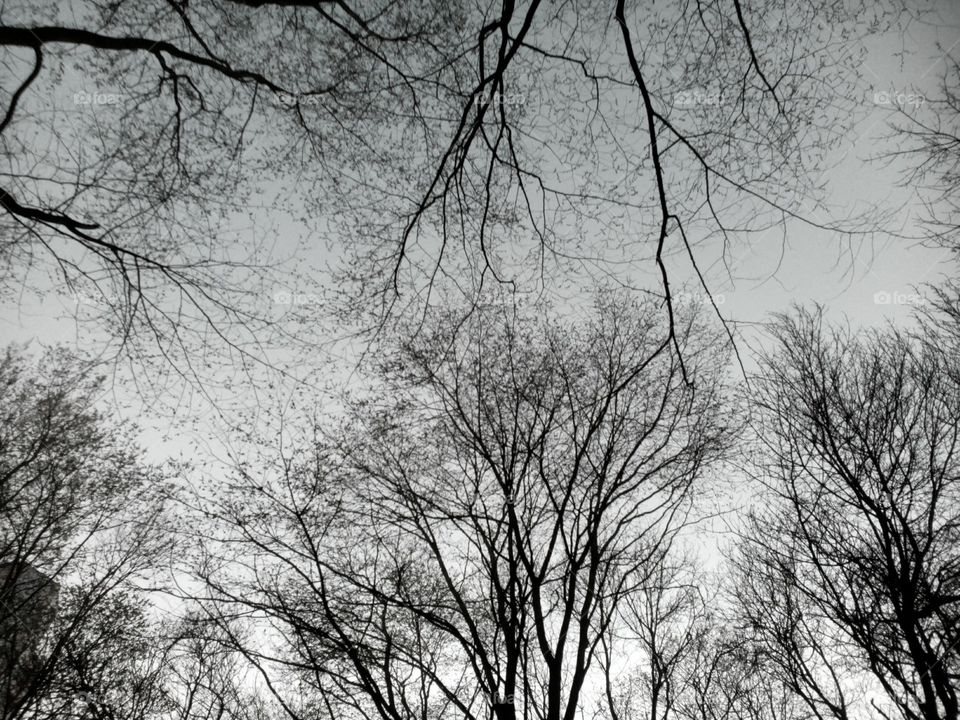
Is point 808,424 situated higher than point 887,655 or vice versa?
point 808,424

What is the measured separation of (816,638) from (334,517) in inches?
373

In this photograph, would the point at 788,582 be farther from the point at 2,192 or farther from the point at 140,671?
the point at 140,671

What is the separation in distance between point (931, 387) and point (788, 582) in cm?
399

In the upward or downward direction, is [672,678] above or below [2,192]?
above

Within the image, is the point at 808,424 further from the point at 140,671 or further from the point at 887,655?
the point at 140,671

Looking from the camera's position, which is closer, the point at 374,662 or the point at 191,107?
the point at 191,107

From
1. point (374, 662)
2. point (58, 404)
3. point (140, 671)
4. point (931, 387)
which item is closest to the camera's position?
point (374, 662)

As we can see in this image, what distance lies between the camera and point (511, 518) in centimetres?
618

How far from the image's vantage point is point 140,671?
10703mm

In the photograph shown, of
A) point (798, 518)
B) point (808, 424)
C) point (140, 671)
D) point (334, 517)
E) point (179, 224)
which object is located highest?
point (808, 424)

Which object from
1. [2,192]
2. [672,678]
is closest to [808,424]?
[2,192]

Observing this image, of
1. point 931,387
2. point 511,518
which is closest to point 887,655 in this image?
point 931,387

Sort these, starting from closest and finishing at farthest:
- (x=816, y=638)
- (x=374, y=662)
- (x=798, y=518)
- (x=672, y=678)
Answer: (x=374, y=662), (x=798, y=518), (x=816, y=638), (x=672, y=678)

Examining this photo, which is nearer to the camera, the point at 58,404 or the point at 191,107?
the point at 191,107
